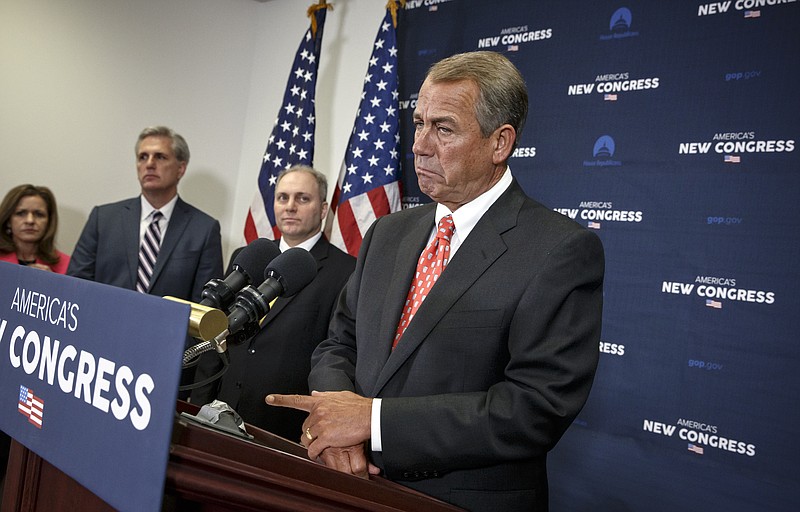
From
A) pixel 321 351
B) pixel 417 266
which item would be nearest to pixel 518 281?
pixel 417 266

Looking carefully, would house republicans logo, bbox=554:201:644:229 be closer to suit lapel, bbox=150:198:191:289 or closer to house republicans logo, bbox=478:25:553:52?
house republicans logo, bbox=478:25:553:52

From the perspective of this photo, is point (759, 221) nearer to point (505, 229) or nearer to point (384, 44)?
point (505, 229)

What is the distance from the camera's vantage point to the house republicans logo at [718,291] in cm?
277

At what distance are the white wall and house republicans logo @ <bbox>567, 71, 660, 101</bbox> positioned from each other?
159 cm

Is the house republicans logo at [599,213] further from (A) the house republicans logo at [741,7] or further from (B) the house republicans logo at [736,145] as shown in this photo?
(A) the house republicans logo at [741,7]

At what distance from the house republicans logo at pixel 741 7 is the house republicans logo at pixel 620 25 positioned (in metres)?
0.30

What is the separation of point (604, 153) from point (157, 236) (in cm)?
225

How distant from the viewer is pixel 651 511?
9.74 feet

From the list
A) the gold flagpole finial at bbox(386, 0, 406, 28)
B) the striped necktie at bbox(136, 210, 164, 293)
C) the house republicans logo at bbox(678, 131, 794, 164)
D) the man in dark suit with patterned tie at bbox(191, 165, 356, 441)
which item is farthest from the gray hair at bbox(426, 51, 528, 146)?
the gold flagpole finial at bbox(386, 0, 406, 28)

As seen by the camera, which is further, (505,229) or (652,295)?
(652,295)

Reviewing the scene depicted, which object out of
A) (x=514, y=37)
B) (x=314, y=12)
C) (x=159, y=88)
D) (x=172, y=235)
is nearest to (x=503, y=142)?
(x=514, y=37)

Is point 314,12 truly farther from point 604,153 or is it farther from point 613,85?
point 604,153

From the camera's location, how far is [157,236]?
3.71 metres

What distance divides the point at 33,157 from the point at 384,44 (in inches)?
87.8
